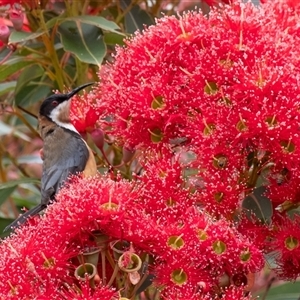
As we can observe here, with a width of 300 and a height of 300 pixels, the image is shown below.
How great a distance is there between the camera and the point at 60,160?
237 cm

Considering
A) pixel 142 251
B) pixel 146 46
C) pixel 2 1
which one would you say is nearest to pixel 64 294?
pixel 142 251

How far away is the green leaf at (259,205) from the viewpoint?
1628 mm

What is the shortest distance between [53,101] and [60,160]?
0.19 m

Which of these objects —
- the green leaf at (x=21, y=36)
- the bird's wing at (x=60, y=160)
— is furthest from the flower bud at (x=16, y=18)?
the bird's wing at (x=60, y=160)

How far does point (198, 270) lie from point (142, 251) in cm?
12

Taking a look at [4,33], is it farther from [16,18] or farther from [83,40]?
[83,40]

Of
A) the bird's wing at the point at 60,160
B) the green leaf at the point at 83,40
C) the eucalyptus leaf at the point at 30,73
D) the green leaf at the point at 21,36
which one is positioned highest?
the green leaf at the point at 21,36

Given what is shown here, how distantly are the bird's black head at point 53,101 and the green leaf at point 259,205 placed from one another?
69cm

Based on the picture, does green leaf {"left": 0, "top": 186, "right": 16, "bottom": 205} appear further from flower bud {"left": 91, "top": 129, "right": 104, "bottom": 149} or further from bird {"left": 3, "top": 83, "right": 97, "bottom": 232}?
flower bud {"left": 91, "top": 129, "right": 104, "bottom": 149}

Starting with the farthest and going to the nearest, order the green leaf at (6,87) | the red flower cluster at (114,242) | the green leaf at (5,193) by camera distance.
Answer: the green leaf at (6,87)
the green leaf at (5,193)
the red flower cluster at (114,242)

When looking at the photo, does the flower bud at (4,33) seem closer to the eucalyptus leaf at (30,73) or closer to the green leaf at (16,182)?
the eucalyptus leaf at (30,73)

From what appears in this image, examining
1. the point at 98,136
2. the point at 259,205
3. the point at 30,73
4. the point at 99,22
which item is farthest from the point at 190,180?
the point at 30,73

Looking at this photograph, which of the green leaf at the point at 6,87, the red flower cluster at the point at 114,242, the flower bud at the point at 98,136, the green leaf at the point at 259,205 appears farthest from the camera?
the green leaf at the point at 6,87

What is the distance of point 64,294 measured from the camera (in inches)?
56.5
